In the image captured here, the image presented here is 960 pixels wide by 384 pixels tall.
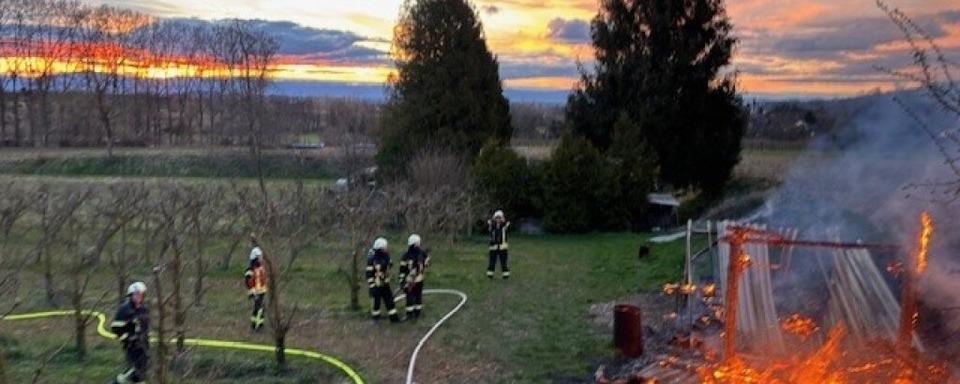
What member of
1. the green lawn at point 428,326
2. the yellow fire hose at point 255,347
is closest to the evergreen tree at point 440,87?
the green lawn at point 428,326

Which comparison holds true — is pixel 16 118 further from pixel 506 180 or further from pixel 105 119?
pixel 506 180

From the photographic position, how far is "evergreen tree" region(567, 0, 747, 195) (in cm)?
2791

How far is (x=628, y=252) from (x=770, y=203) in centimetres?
374

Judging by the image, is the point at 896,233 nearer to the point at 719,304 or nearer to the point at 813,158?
the point at 719,304

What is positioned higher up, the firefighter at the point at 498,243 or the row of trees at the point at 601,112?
the row of trees at the point at 601,112

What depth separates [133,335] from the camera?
921cm

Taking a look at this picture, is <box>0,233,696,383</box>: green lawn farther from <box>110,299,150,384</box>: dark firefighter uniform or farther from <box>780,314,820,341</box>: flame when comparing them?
<box>780,314,820,341</box>: flame

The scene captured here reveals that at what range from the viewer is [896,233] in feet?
38.4

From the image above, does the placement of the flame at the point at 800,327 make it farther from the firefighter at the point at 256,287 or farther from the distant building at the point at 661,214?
the distant building at the point at 661,214

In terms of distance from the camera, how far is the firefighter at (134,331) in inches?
360

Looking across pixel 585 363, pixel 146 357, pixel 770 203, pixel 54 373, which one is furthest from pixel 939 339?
pixel 770 203

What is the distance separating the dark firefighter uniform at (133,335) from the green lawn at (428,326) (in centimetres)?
53

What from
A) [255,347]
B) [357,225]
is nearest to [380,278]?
[255,347]

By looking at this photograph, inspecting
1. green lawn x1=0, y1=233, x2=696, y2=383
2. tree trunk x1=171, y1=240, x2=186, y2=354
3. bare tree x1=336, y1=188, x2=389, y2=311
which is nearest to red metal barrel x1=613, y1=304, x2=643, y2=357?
green lawn x1=0, y1=233, x2=696, y2=383
